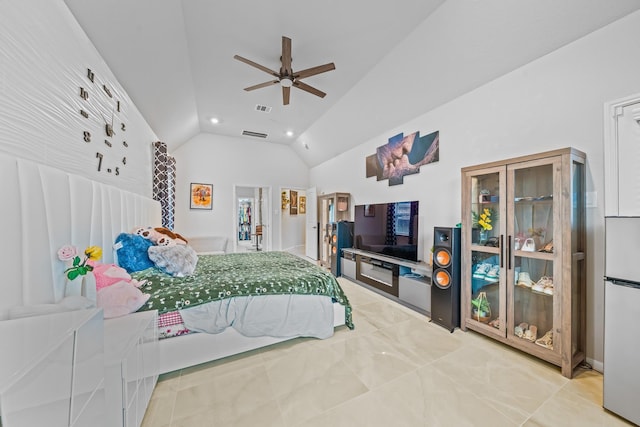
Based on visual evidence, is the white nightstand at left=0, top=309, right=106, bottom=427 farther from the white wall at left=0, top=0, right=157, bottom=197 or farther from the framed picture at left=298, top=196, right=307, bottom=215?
the framed picture at left=298, top=196, right=307, bottom=215

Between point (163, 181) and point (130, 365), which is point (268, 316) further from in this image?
point (163, 181)

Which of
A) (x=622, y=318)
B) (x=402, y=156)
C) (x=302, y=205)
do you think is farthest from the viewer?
(x=302, y=205)

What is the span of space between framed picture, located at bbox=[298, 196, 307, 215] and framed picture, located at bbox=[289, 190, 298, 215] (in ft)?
0.37

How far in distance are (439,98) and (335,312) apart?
299cm

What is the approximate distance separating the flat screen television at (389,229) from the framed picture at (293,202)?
303 cm

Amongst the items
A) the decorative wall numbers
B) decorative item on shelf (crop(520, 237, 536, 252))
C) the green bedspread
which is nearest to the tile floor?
the green bedspread

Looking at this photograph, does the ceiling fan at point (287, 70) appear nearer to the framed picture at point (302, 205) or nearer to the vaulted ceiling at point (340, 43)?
the vaulted ceiling at point (340, 43)

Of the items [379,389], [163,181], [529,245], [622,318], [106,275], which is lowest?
[379,389]

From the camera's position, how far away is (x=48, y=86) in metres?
1.39

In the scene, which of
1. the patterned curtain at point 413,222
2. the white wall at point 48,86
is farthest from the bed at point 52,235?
the patterned curtain at point 413,222

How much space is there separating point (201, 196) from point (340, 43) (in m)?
4.70

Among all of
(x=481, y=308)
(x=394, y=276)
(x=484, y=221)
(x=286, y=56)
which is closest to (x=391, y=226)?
(x=394, y=276)

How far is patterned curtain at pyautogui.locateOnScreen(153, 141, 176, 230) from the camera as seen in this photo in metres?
3.92

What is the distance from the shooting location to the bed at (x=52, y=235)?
3.40 feet
